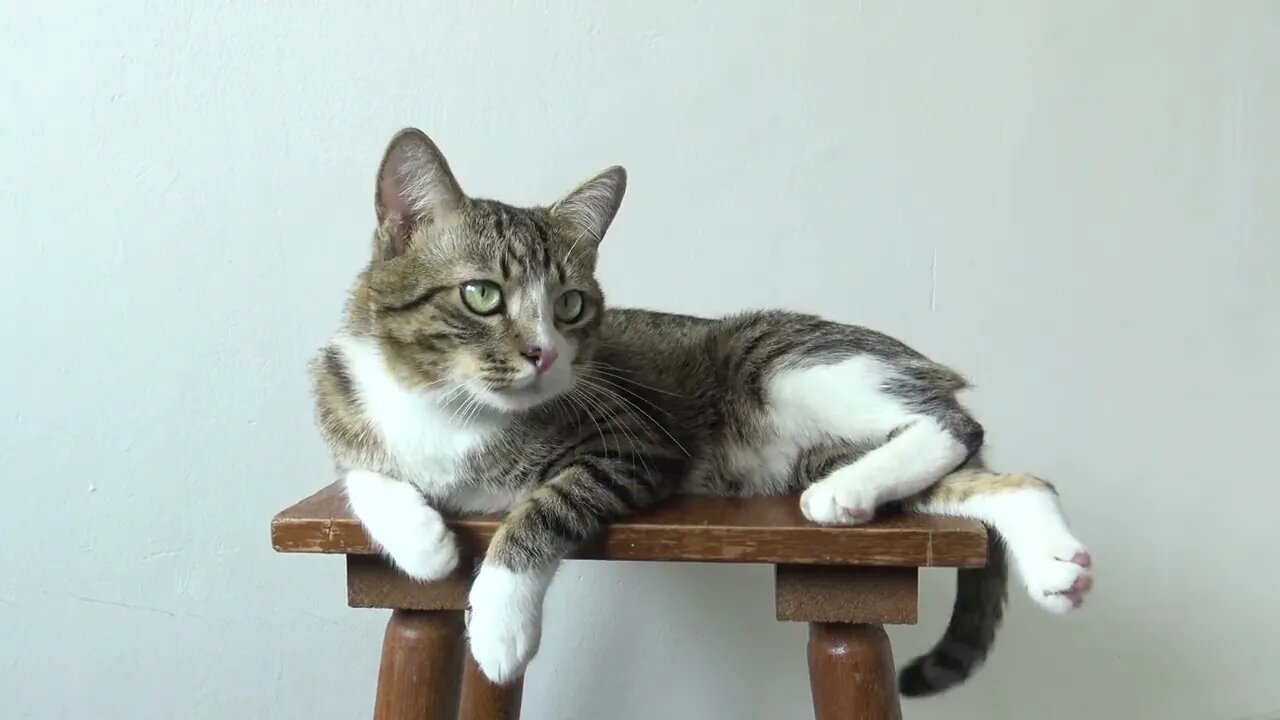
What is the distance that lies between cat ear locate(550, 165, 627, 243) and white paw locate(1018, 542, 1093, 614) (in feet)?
1.68

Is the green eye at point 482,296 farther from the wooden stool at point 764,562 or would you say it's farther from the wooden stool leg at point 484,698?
the wooden stool leg at point 484,698

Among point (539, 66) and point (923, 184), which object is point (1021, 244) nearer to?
point (923, 184)

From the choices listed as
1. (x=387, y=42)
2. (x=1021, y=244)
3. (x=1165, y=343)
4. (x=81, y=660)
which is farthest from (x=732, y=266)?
(x=81, y=660)

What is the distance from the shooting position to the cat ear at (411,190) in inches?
28.7

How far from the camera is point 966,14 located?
1.23 m

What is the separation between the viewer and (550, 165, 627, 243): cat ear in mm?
866

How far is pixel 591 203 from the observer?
2.87 ft

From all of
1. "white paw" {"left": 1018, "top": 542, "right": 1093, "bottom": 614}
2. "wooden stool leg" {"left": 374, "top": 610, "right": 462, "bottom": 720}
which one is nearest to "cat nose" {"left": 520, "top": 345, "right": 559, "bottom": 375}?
"wooden stool leg" {"left": 374, "top": 610, "right": 462, "bottom": 720}

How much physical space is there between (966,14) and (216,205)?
1.08m

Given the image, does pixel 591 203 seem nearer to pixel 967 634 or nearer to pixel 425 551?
pixel 425 551

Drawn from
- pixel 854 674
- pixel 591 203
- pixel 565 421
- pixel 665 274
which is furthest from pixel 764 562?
pixel 665 274

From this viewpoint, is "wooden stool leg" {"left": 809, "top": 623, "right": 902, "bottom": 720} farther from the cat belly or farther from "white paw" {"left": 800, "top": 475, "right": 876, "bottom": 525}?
the cat belly

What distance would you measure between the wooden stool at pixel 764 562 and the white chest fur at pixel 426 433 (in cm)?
6

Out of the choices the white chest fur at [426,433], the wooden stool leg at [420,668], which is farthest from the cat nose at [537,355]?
the wooden stool leg at [420,668]
